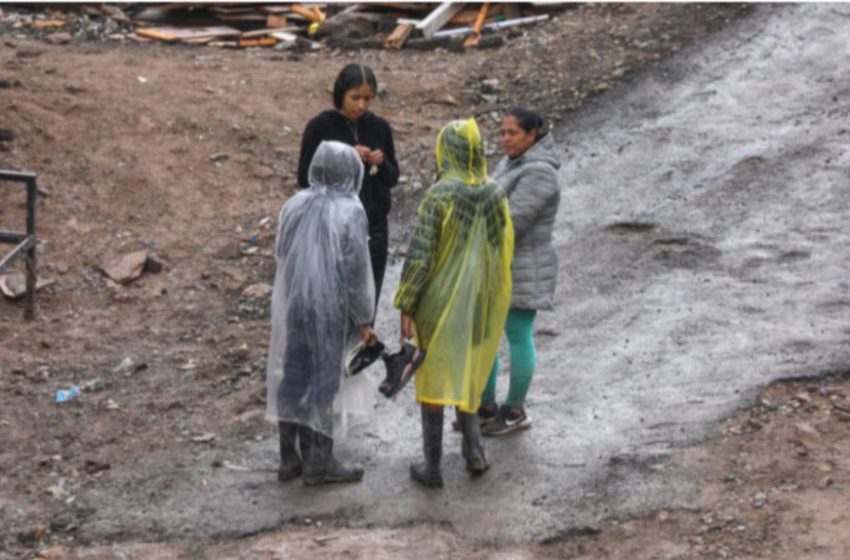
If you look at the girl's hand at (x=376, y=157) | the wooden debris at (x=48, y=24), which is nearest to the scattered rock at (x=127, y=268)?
the girl's hand at (x=376, y=157)

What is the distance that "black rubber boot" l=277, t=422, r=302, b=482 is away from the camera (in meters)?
7.77

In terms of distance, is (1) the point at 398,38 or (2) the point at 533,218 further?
(1) the point at 398,38

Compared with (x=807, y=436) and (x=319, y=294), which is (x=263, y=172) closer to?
(x=319, y=294)

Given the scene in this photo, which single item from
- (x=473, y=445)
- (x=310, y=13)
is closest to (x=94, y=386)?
(x=473, y=445)

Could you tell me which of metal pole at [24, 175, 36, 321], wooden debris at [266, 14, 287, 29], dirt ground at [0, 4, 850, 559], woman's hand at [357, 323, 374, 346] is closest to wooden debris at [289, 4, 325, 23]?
wooden debris at [266, 14, 287, 29]

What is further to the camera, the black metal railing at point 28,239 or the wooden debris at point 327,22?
the wooden debris at point 327,22

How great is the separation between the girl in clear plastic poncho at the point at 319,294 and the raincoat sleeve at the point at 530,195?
782 mm

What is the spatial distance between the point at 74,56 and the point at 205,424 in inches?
258

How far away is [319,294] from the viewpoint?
24.5 feet

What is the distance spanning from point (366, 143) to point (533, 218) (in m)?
1.05

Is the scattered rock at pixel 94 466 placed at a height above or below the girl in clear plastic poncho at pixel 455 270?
below

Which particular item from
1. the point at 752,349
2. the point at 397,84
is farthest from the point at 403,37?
the point at 752,349

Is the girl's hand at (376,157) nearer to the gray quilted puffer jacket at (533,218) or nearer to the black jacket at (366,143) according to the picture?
the black jacket at (366,143)

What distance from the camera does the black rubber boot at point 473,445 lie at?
7.74 meters
